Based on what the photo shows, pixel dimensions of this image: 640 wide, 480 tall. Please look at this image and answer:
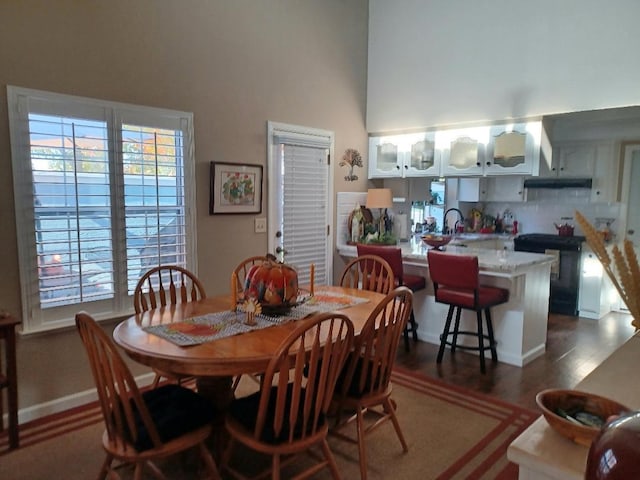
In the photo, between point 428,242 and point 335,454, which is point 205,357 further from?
point 428,242

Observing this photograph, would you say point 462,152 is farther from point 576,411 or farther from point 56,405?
point 56,405

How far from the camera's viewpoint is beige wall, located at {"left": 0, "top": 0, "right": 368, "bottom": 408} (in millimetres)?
2725

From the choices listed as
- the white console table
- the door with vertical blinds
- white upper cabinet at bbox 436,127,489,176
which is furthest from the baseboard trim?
white upper cabinet at bbox 436,127,489,176

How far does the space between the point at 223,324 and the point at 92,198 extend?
141cm

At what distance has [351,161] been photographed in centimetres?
495

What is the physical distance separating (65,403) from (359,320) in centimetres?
210

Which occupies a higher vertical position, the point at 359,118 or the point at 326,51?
the point at 326,51

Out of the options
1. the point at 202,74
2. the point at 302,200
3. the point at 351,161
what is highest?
the point at 202,74

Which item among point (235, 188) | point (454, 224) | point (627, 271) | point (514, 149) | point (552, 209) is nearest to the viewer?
point (627, 271)

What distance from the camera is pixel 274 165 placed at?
414 centimetres

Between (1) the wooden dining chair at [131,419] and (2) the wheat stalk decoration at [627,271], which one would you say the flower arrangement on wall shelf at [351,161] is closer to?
(1) the wooden dining chair at [131,419]

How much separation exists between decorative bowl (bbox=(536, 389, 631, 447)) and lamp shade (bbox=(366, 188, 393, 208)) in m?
3.82

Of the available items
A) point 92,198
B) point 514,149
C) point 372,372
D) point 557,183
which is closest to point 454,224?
point 557,183

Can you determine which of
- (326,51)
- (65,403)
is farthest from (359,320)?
(326,51)
